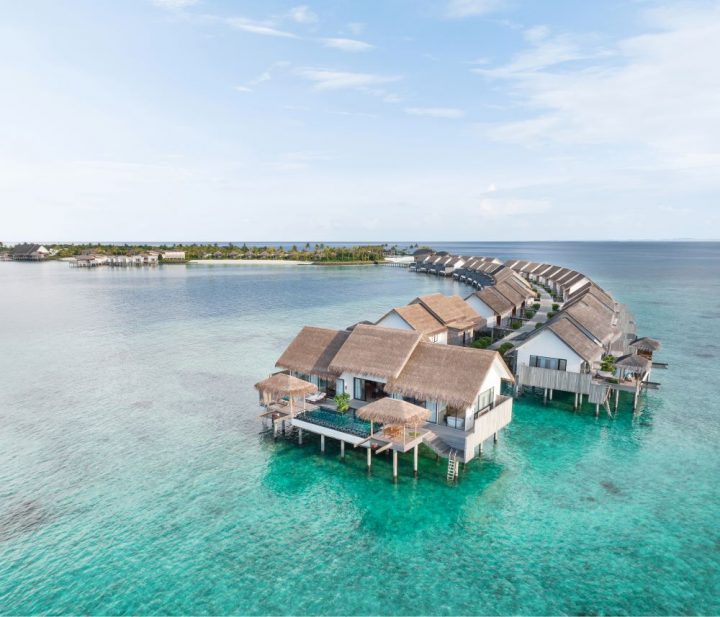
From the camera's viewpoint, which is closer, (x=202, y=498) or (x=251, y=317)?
(x=202, y=498)

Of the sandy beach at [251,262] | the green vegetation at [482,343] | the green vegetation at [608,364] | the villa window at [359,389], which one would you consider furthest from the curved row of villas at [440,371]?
the sandy beach at [251,262]

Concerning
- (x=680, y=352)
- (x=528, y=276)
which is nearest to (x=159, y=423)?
(x=680, y=352)

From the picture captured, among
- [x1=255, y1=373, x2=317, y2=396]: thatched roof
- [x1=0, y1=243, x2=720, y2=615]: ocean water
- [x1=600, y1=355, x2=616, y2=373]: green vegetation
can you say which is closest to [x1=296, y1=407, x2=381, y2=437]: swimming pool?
[x1=255, y1=373, x2=317, y2=396]: thatched roof

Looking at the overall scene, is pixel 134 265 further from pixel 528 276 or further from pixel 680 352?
pixel 680 352

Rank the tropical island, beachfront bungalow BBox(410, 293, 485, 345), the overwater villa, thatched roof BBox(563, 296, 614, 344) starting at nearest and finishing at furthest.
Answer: the overwater villa, thatched roof BBox(563, 296, 614, 344), beachfront bungalow BBox(410, 293, 485, 345), the tropical island

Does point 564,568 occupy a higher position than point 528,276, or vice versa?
point 528,276

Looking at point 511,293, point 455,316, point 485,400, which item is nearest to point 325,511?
point 485,400

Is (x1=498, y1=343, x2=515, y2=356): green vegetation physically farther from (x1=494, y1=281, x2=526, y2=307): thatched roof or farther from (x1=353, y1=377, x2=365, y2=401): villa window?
(x1=353, y1=377, x2=365, y2=401): villa window
